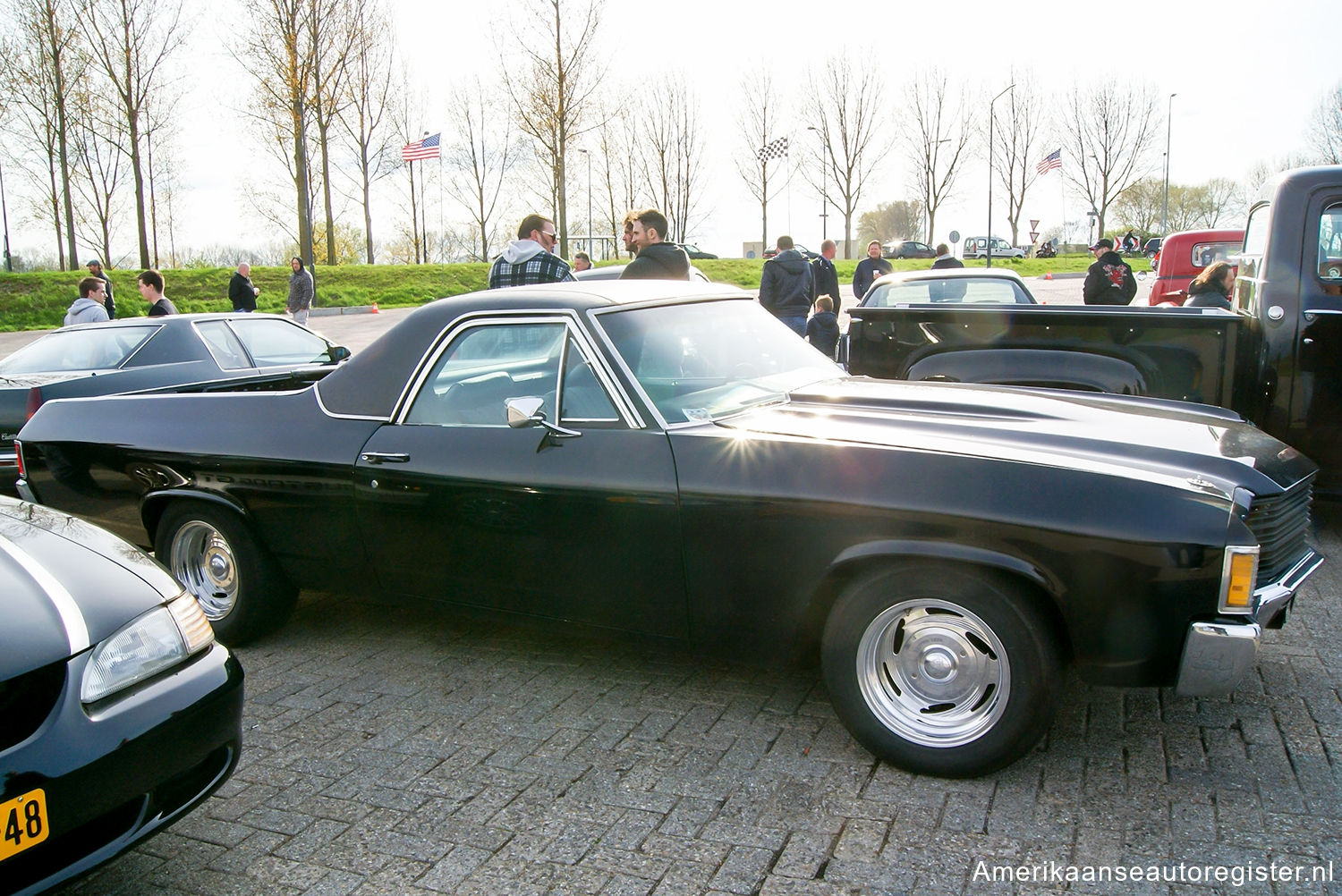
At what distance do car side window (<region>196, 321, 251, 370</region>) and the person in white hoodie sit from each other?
2.43 metres

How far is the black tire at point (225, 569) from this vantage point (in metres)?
4.07

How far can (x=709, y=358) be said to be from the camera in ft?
12.3

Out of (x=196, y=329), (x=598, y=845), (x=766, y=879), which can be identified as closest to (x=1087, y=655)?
(x=766, y=879)

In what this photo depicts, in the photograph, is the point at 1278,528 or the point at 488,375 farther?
the point at 488,375

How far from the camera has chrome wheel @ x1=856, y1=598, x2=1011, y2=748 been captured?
2.79 meters

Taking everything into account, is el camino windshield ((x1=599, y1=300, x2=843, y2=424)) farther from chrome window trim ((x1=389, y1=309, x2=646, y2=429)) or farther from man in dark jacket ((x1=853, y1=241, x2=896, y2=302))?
man in dark jacket ((x1=853, y1=241, x2=896, y2=302))

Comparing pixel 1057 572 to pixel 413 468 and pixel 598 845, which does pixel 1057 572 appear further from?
pixel 413 468

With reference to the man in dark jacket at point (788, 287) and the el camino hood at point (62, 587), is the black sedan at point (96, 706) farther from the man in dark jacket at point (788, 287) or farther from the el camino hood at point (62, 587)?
the man in dark jacket at point (788, 287)

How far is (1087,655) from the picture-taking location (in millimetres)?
2646

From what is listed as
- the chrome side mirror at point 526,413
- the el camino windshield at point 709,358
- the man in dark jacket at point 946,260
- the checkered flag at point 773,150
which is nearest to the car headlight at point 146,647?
the chrome side mirror at point 526,413

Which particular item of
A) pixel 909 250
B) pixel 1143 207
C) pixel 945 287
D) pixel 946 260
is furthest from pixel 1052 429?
pixel 1143 207

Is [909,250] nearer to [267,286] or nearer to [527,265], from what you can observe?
[267,286]

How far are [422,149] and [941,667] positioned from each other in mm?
26398

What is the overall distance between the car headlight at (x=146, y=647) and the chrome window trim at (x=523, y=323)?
1.30m
